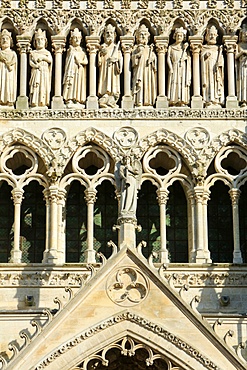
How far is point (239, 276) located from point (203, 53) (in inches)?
159

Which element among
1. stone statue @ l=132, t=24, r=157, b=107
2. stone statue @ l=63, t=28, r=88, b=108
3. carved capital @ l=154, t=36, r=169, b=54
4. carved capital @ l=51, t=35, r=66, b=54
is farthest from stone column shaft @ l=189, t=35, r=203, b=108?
carved capital @ l=51, t=35, r=66, b=54

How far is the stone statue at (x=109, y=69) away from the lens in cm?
2369

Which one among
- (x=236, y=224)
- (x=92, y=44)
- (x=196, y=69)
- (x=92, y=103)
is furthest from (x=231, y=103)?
(x=92, y=44)

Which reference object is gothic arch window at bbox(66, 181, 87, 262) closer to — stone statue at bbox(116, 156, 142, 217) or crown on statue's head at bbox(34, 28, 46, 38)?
stone statue at bbox(116, 156, 142, 217)

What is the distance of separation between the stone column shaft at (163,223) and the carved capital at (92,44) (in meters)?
2.80

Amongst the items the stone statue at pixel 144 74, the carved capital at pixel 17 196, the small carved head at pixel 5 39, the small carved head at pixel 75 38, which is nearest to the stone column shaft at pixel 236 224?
the stone statue at pixel 144 74

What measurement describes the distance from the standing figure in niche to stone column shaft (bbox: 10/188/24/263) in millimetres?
4115

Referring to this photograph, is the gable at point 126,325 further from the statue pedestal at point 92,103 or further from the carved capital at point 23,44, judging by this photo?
the carved capital at point 23,44

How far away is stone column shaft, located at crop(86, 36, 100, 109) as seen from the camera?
23.6 metres

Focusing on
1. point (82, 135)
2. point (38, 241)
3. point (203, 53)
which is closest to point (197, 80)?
point (203, 53)

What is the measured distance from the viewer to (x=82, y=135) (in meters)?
23.4

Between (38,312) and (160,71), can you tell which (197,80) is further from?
(38,312)

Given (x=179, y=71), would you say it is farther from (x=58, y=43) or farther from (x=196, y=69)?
(x=58, y=43)

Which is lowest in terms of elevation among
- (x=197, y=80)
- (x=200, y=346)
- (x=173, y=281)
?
(x=200, y=346)
